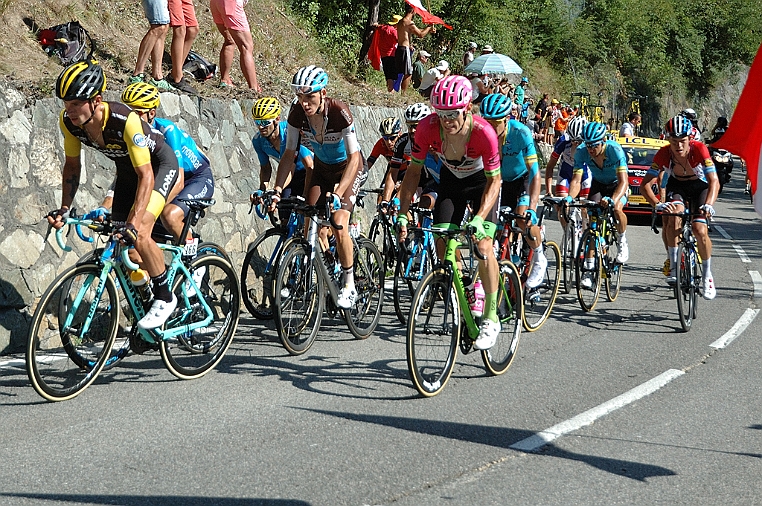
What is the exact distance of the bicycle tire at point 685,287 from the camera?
30.6 feet

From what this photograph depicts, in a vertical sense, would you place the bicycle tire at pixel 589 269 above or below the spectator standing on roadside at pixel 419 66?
below

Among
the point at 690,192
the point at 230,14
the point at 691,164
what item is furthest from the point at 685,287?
the point at 230,14

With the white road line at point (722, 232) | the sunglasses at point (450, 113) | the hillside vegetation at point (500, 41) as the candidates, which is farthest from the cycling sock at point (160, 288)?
the white road line at point (722, 232)

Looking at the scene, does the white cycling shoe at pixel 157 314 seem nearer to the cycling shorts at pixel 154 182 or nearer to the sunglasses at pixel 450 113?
the cycling shorts at pixel 154 182

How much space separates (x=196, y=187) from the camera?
292 inches

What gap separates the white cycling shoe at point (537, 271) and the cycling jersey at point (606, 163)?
6.40ft

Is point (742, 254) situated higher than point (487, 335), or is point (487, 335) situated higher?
point (742, 254)

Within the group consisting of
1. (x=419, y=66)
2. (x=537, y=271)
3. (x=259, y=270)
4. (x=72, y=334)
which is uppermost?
(x=419, y=66)

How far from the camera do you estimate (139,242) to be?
20.2ft

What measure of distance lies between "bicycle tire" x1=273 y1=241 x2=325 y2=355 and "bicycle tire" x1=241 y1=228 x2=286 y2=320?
412mm

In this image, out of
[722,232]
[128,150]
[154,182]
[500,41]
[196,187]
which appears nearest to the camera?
[128,150]

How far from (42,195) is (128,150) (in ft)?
7.88

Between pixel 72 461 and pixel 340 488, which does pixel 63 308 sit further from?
pixel 340 488

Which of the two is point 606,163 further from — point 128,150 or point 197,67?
point 128,150
